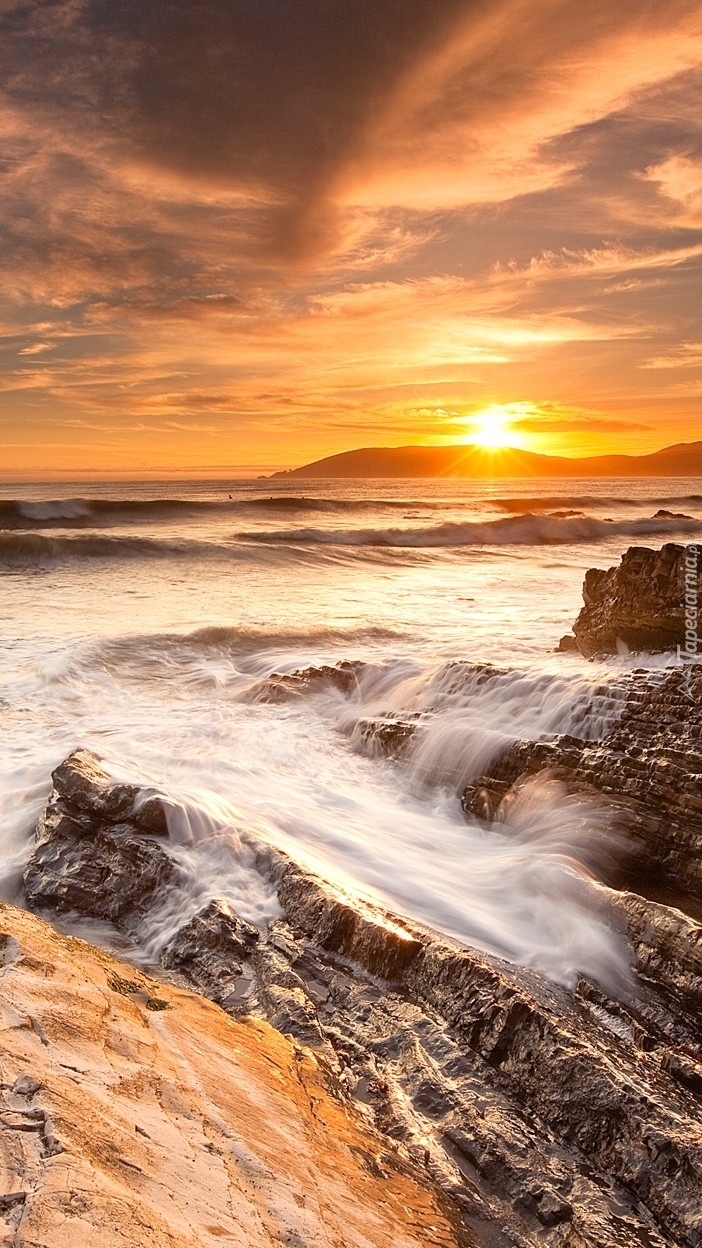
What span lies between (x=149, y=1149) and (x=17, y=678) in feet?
33.4

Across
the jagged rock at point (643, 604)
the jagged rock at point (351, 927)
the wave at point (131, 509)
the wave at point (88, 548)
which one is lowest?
the jagged rock at point (351, 927)

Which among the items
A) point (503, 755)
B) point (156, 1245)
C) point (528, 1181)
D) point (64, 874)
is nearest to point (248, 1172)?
point (156, 1245)

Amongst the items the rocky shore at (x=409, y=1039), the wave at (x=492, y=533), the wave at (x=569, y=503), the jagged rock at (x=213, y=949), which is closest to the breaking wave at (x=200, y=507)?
the wave at (x=569, y=503)

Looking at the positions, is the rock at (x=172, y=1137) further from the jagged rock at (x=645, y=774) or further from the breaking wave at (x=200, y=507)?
the breaking wave at (x=200, y=507)

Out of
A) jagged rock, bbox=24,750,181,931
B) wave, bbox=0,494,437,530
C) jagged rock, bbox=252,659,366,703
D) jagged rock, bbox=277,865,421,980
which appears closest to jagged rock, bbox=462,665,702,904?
jagged rock, bbox=277,865,421,980

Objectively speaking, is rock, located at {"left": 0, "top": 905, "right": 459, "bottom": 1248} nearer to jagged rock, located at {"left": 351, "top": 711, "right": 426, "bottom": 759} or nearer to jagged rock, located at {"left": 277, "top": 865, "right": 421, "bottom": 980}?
jagged rock, located at {"left": 277, "top": 865, "right": 421, "bottom": 980}

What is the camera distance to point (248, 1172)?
2.51 m

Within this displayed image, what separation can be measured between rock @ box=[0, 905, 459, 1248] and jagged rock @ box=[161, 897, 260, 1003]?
540 mm

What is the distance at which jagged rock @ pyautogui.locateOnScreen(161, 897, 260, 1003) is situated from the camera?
4.37 metres

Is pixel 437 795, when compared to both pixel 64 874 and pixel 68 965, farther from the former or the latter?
pixel 68 965

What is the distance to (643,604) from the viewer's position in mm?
7887

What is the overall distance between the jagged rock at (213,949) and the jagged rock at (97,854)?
1.75 ft

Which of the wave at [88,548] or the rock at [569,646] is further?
the wave at [88,548]

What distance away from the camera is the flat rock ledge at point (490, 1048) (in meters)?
3.05
